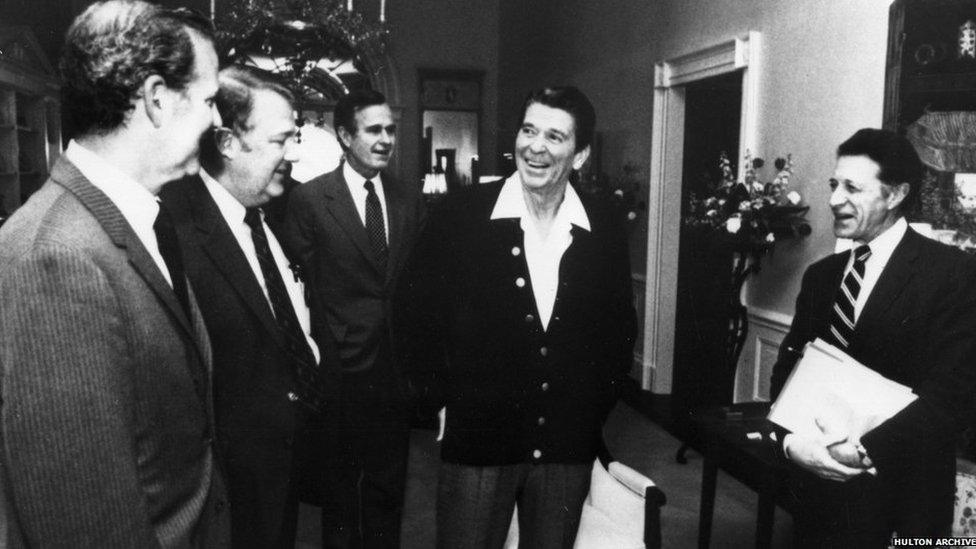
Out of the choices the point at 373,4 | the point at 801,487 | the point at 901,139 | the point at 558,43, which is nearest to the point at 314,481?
the point at 801,487

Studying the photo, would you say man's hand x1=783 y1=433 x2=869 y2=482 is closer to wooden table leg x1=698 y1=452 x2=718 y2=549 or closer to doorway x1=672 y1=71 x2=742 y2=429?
wooden table leg x1=698 y1=452 x2=718 y2=549

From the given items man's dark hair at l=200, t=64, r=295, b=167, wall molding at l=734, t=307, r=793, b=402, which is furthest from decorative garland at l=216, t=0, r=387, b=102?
man's dark hair at l=200, t=64, r=295, b=167

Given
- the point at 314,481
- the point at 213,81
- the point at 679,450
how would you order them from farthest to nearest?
the point at 679,450
the point at 314,481
the point at 213,81

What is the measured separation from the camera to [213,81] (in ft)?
4.43

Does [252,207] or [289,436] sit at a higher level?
[252,207]

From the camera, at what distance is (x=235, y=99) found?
2008 millimetres

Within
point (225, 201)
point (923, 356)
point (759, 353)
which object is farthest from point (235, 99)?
point (759, 353)

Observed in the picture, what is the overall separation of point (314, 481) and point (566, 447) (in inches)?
48.0

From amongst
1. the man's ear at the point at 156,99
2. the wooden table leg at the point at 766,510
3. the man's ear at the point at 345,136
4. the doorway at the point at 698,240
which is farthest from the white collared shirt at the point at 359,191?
the doorway at the point at 698,240

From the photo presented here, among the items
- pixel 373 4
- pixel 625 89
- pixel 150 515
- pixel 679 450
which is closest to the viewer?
pixel 150 515

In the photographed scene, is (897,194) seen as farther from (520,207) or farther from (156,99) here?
(156,99)

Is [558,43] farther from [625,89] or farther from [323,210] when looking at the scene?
[323,210]

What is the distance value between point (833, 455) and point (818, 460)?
0.04 m

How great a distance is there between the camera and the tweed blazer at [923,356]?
1938 mm
